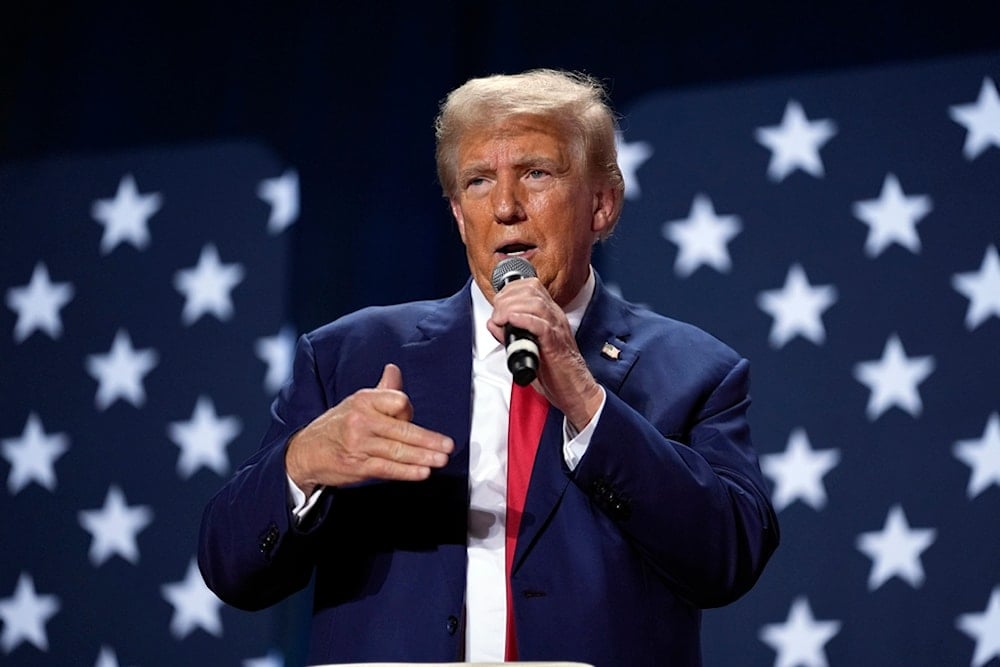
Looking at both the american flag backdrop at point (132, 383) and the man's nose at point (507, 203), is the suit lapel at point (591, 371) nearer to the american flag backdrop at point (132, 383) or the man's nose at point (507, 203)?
the man's nose at point (507, 203)

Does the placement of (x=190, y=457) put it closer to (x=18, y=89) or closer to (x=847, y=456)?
(x=18, y=89)

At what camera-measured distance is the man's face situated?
2.07m

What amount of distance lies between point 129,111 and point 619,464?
2667mm

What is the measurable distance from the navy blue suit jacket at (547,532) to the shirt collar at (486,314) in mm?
49

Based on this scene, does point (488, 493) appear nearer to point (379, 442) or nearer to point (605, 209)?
point (379, 442)

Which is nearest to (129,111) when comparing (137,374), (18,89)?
(18,89)

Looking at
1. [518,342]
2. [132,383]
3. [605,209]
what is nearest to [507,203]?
[605,209]

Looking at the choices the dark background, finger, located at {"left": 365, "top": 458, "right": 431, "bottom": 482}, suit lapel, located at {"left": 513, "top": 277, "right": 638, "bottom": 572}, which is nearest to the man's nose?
suit lapel, located at {"left": 513, "top": 277, "right": 638, "bottom": 572}

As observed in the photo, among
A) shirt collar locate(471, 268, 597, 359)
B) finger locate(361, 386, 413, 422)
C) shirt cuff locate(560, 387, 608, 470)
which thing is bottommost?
finger locate(361, 386, 413, 422)

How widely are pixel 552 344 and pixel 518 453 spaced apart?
31 centimetres

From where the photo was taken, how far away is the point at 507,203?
2.06 meters

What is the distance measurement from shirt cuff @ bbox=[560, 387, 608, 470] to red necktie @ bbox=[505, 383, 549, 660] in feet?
0.33

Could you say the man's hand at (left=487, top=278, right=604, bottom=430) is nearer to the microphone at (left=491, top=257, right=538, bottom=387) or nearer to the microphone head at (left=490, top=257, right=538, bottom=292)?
the microphone at (left=491, top=257, right=538, bottom=387)

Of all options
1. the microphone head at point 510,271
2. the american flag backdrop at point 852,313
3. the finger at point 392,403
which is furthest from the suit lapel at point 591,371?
the american flag backdrop at point 852,313
